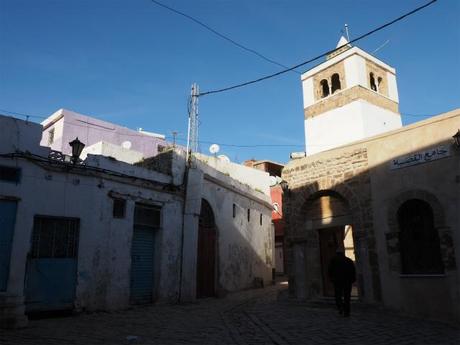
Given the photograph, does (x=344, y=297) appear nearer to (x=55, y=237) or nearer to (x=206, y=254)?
(x=206, y=254)

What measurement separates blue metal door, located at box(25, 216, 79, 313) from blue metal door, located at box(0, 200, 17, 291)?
1.61 feet

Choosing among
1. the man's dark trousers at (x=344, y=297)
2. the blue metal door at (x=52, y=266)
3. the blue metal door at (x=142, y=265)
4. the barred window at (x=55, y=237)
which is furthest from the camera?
the blue metal door at (x=142, y=265)

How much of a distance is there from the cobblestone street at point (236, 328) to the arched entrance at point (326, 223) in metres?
1.73

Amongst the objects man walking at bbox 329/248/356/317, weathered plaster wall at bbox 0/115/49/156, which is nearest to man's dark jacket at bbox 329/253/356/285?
man walking at bbox 329/248/356/317

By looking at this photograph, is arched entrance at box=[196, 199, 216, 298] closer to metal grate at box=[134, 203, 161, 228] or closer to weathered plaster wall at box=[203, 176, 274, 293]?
weathered plaster wall at box=[203, 176, 274, 293]

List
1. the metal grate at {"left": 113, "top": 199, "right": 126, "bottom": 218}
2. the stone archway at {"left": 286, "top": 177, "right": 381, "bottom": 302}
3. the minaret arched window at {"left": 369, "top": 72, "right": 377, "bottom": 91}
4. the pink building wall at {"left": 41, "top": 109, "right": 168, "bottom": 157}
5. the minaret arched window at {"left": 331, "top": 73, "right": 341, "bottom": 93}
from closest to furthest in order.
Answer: the stone archway at {"left": 286, "top": 177, "right": 381, "bottom": 302} < the metal grate at {"left": 113, "top": 199, "right": 126, "bottom": 218} < the minaret arched window at {"left": 331, "top": 73, "right": 341, "bottom": 93} < the minaret arched window at {"left": 369, "top": 72, "right": 377, "bottom": 91} < the pink building wall at {"left": 41, "top": 109, "right": 168, "bottom": 157}

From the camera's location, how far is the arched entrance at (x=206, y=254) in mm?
14875

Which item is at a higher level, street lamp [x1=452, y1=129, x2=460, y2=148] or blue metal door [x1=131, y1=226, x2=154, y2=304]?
street lamp [x1=452, y1=129, x2=460, y2=148]

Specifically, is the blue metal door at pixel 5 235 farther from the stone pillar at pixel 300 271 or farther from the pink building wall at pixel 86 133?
the pink building wall at pixel 86 133

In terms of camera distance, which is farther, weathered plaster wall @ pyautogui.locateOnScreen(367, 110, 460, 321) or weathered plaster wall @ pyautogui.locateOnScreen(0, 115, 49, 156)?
weathered plaster wall @ pyautogui.locateOnScreen(0, 115, 49, 156)

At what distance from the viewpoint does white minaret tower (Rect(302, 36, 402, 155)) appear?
2045 cm

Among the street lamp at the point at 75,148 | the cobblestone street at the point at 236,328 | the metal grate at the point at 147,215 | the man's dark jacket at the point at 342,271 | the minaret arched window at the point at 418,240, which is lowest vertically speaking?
the cobblestone street at the point at 236,328

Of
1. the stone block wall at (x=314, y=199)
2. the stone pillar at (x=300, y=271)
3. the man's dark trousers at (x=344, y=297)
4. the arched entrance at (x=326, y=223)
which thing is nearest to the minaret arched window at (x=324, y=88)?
the stone block wall at (x=314, y=199)

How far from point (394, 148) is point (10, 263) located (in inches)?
384
